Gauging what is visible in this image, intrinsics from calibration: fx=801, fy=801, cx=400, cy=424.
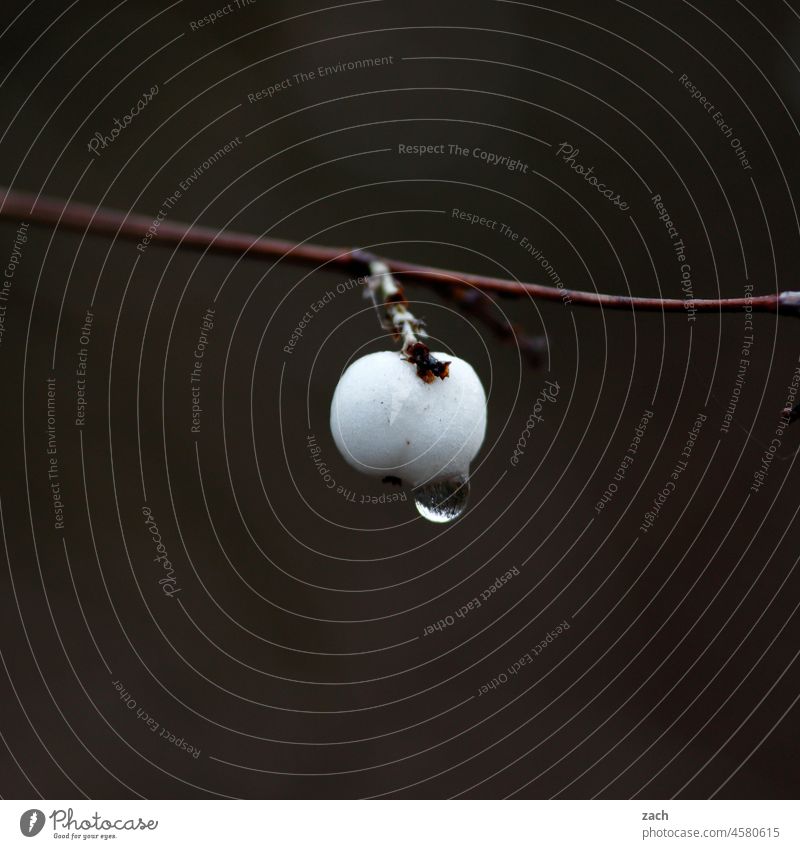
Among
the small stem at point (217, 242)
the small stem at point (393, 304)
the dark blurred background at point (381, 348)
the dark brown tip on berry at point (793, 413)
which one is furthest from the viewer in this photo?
the dark blurred background at point (381, 348)

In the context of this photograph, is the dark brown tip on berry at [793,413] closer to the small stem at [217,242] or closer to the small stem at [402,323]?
the small stem at [217,242]

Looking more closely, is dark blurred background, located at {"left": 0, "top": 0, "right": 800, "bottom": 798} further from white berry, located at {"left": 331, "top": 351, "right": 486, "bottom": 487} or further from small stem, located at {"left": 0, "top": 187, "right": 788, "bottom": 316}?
white berry, located at {"left": 331, "top": 351, "right": 486, "bottom": 487}

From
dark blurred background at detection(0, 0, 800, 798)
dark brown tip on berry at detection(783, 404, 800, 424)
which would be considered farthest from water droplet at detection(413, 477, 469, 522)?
dark blurred background at detection(0, 0, 800, 798)

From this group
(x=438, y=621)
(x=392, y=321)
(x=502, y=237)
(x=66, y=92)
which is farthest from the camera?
(x=438, y=621)

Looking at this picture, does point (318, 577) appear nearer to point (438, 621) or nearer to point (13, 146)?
point (438, 621)

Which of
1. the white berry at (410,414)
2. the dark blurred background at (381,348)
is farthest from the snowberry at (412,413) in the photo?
the dark blurred background at (381,348)

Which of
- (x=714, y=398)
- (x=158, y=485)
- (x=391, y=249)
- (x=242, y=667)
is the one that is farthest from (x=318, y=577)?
(x=714, y=398)

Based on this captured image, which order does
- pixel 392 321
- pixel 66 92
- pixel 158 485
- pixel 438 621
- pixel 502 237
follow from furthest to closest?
1. pixel 438 621
2. pixel 158 485
3. pixel 502 237
4. pixel 66 92
5. pixel 392 321

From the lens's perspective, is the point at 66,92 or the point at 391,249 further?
the point at 391,249
